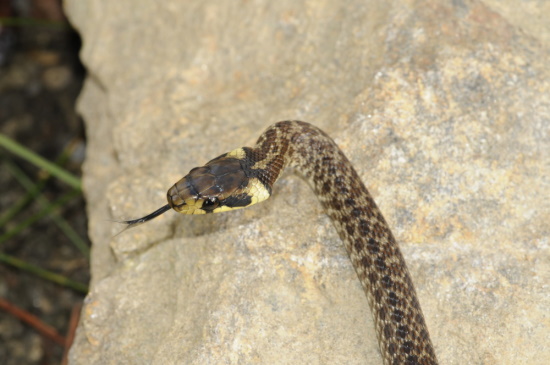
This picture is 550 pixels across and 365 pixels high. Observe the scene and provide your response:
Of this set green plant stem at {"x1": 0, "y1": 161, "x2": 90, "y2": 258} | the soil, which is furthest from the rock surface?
the soil

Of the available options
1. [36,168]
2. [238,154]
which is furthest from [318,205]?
[36,168]

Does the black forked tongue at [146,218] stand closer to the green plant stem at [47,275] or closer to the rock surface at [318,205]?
the rock surface at [318,205]

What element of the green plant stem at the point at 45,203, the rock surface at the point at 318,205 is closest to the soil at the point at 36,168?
the green plant stem at the point at 45,203

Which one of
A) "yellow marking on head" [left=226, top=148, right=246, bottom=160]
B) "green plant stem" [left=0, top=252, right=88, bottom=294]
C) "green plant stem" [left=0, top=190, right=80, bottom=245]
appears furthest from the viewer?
"green plant stem" [left=0, top=190, right=80, bottom=245]

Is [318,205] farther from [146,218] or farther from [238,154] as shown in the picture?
[146,218]

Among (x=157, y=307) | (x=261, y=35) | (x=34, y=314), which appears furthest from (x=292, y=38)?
(x=34, y=314)

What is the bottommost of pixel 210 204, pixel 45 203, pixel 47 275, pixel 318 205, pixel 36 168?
pixel 47 275

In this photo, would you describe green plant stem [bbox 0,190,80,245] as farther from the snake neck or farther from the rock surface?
the snake neck
